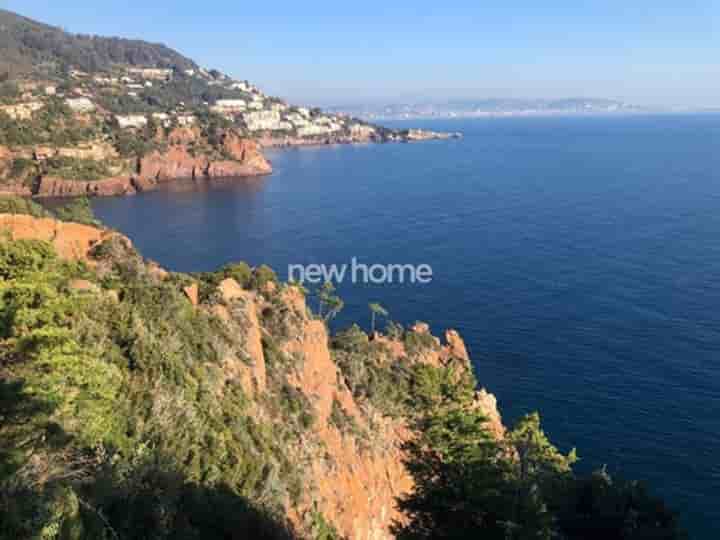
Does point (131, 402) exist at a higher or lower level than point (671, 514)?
higher

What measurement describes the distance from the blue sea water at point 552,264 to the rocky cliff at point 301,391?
57.5 ft

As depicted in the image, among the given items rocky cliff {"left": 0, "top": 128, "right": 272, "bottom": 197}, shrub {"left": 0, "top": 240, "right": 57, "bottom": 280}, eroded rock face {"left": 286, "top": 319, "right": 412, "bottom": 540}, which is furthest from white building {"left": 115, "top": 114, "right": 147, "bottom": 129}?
shrub {"left": 0, "top": 240, "right": 57, "bottom": 280}

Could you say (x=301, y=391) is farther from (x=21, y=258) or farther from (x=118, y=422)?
(x=21, y=258)

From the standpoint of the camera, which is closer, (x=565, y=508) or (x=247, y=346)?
(x=247, y=346)

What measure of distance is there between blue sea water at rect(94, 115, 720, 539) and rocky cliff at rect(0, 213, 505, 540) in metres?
17.5

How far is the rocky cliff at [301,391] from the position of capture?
64.9 feet

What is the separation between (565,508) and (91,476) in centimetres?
2451

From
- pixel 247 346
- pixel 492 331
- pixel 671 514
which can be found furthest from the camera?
pixel 492 331

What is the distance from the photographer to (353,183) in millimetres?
131750

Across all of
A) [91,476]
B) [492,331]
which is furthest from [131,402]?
[492,331]

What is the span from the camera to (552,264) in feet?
222

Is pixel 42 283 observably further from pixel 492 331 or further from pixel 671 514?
pixel 492 331

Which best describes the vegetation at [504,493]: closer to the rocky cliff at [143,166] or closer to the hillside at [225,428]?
the hillside at [225,428]

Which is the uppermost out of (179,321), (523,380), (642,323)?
(179,321)
